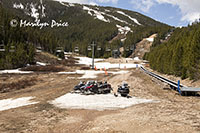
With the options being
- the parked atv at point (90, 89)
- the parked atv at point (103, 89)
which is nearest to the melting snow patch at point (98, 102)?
the parked atv at point (90, 89)

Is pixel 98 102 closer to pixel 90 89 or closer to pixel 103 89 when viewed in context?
pixel 90 89

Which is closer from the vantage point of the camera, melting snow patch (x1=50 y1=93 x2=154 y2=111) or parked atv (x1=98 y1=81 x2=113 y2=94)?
melting snow patch (x1=50 y1=93 x2=154 y2=111)

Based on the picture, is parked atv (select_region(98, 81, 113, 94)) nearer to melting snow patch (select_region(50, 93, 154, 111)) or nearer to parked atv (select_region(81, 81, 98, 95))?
parked atv (select_region(81, 81, 98, 95))

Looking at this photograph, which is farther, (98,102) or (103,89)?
(103,89)

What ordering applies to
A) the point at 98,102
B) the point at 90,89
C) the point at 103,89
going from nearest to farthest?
1. the point at 98,102
2. the point at 90,89
3. the point at 103,89

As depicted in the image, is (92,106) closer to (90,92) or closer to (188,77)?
(90,92)

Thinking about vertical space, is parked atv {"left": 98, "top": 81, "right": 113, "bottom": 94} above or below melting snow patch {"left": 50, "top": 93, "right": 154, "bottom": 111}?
above

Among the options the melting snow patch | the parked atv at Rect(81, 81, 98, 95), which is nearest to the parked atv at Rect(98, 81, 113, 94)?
the parked atv at Rect(81, 81, 98, 95)

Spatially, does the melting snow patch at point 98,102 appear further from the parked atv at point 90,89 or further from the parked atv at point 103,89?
the parked atv at point 103,89

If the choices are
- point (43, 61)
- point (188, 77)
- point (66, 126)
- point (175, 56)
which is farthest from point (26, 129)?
point (43, 61)

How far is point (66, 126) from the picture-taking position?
36.6 ft

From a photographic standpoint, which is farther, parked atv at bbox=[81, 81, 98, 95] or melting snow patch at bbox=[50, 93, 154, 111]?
parked atv at bbox=[81, 81, 98, 95]

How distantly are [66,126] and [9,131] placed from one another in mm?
3181

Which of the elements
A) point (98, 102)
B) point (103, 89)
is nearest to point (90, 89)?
point (103, 89)
